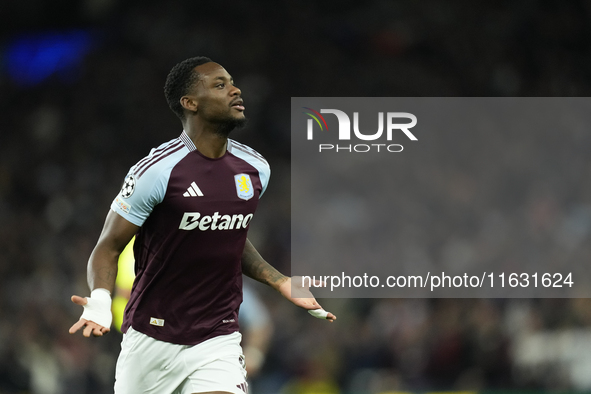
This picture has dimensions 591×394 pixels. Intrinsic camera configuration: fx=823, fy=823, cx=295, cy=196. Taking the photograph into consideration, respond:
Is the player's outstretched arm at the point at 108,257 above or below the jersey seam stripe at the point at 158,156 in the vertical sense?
below

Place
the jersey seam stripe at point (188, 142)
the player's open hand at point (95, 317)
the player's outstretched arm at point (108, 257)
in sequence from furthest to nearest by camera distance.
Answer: the jersey seam stripe at point (188, 142) < the player's outstretched arm at point (108, 257) < the player's open hand at point (95, 317)

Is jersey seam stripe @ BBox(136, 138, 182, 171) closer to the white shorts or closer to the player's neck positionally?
the player's neck

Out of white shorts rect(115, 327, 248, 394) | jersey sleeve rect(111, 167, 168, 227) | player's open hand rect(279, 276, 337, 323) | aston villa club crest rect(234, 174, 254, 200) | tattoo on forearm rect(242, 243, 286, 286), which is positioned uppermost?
aston villa club crest rect(234, 174, 254, 200)

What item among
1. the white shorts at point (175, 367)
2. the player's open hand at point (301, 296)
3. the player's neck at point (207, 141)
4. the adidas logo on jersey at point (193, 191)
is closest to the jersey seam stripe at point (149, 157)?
the player's neck at point (207, 141)

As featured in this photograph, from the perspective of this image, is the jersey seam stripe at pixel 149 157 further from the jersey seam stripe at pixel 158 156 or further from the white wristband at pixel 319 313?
the white wristband at pixel 319 313

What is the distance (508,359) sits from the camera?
33.6 ft

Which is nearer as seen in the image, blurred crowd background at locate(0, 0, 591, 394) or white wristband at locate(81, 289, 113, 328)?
white wristband at locate(81, 289, 113, 328)

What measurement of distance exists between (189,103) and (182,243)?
79 cm

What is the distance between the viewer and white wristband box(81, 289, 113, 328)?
148 inches

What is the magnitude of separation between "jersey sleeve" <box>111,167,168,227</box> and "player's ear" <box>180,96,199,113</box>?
1.63 feet

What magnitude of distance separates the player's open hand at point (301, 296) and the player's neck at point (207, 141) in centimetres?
80

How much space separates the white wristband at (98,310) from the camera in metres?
3.76

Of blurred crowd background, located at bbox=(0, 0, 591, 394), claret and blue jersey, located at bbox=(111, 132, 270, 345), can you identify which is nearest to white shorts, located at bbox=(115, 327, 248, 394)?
claret and blue jersey, located at bbox=(111, 132, 270, 345)

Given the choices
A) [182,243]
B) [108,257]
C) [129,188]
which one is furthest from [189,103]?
[108,257]
